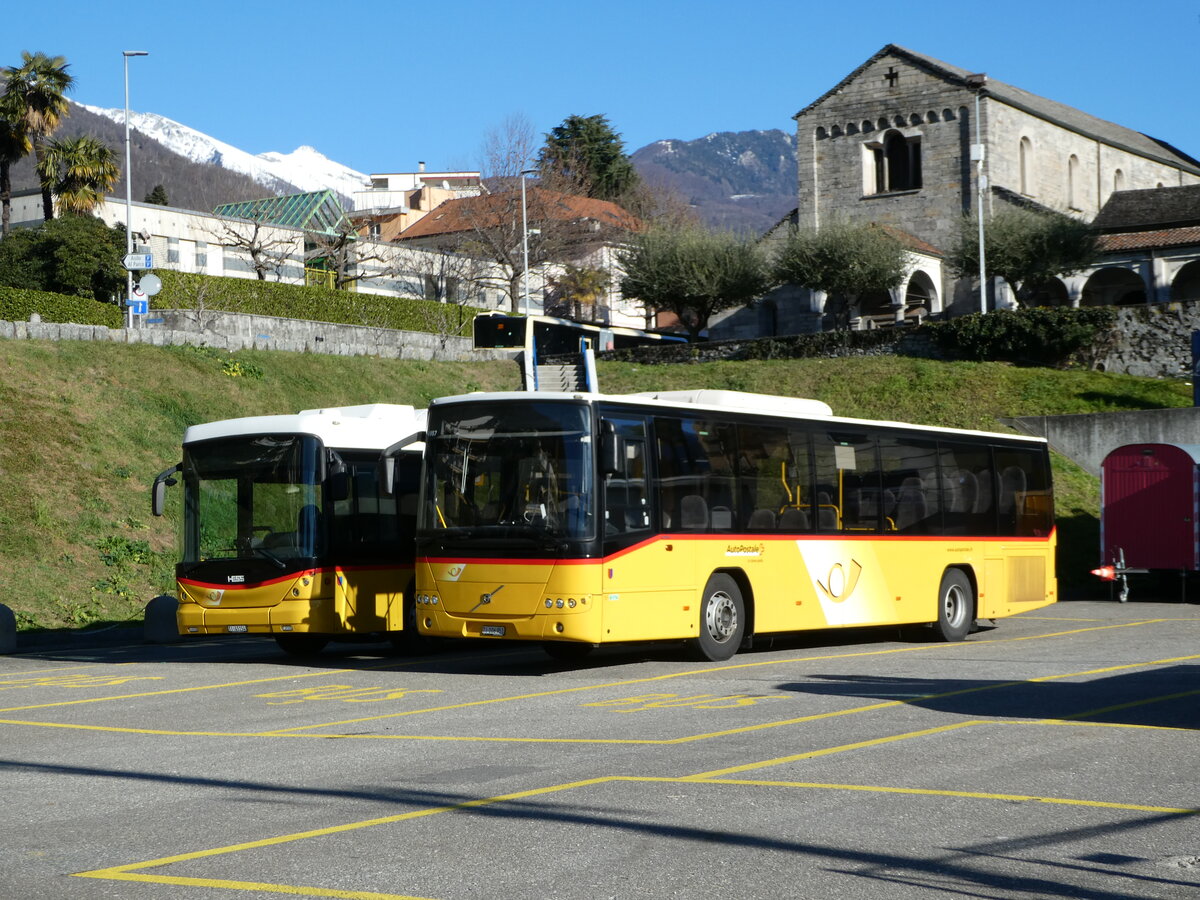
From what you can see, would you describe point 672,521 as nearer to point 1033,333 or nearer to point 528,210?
point 1033,333

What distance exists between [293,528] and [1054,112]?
61.5 meters

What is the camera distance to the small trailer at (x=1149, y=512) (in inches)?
1032

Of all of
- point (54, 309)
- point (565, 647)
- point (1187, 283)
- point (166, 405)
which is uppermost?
point (1187, 283)

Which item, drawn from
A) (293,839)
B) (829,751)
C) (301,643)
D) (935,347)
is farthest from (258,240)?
(293,839)

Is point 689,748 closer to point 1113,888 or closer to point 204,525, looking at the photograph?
point 1113,888

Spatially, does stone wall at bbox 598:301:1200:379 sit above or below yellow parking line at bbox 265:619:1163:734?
above

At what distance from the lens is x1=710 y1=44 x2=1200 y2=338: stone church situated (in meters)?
62.3

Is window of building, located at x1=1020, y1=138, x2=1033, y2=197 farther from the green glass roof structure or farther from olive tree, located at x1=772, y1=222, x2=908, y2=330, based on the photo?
the green glass roof structure

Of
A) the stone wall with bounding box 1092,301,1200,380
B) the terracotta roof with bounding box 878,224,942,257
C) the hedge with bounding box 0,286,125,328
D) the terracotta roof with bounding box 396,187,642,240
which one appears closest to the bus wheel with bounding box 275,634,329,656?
the hedge with bounding box 0,286,125,328

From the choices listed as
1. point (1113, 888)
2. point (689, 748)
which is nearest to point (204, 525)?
point (689, 748)

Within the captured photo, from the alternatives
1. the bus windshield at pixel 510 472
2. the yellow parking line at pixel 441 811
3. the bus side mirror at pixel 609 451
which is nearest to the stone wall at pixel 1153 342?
the bus side mirror at pixel 609 451

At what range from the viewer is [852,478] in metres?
18.0

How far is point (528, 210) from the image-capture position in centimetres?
7700

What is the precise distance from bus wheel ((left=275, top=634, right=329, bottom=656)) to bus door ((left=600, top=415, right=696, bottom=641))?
5.26 m
